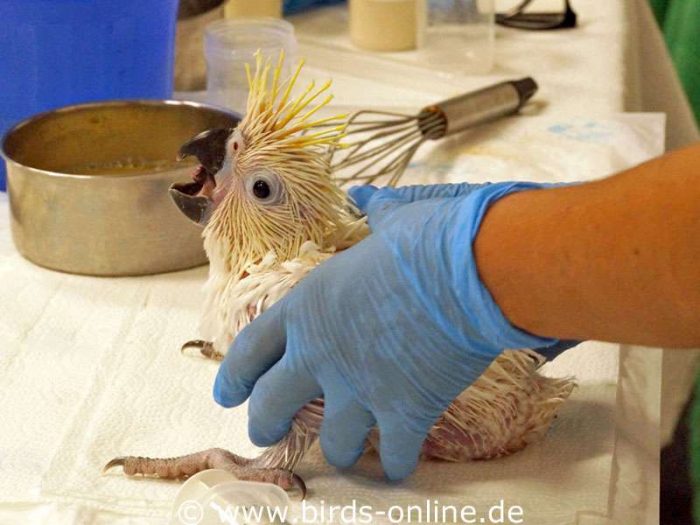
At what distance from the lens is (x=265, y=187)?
2.20ft

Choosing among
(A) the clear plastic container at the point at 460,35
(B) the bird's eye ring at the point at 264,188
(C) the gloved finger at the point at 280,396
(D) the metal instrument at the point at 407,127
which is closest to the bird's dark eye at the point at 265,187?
(B) the bird's eye ring at the point at 264,188

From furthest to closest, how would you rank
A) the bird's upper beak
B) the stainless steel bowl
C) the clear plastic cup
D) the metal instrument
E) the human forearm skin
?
the clear plastic cup
the metal instrument
the stainless steel bowl
the bird's upper beak
the human forearm skin

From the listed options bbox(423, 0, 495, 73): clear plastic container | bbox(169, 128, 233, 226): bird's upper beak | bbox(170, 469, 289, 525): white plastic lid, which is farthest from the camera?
bbox(423, 0, 495, 73): clear plastic container

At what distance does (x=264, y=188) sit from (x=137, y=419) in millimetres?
169

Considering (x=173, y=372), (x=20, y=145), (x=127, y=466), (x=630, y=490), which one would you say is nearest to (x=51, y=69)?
(x=20, y=145)

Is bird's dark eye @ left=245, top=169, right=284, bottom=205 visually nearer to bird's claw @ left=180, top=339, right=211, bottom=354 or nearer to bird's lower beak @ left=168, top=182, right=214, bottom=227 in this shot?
bird's lower beak @ left=168, top=182, right=214, bottom=227

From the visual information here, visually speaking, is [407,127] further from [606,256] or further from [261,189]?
[606,256]

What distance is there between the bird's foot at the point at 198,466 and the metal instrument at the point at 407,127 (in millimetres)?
387

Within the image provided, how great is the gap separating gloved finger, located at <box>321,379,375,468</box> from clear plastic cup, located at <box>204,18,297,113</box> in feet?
1.87

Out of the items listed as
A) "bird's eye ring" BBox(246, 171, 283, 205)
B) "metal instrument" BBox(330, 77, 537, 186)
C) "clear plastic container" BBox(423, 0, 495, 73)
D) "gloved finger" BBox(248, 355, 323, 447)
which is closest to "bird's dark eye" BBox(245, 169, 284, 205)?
"bird's eye ring" BBox(246, 171, 283, 205)

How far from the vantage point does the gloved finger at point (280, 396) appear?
2.01 ft

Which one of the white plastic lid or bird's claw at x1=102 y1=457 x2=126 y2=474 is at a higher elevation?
the white plastic lid

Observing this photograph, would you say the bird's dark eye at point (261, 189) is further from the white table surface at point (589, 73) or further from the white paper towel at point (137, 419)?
the white table surface at point (589, 73)
